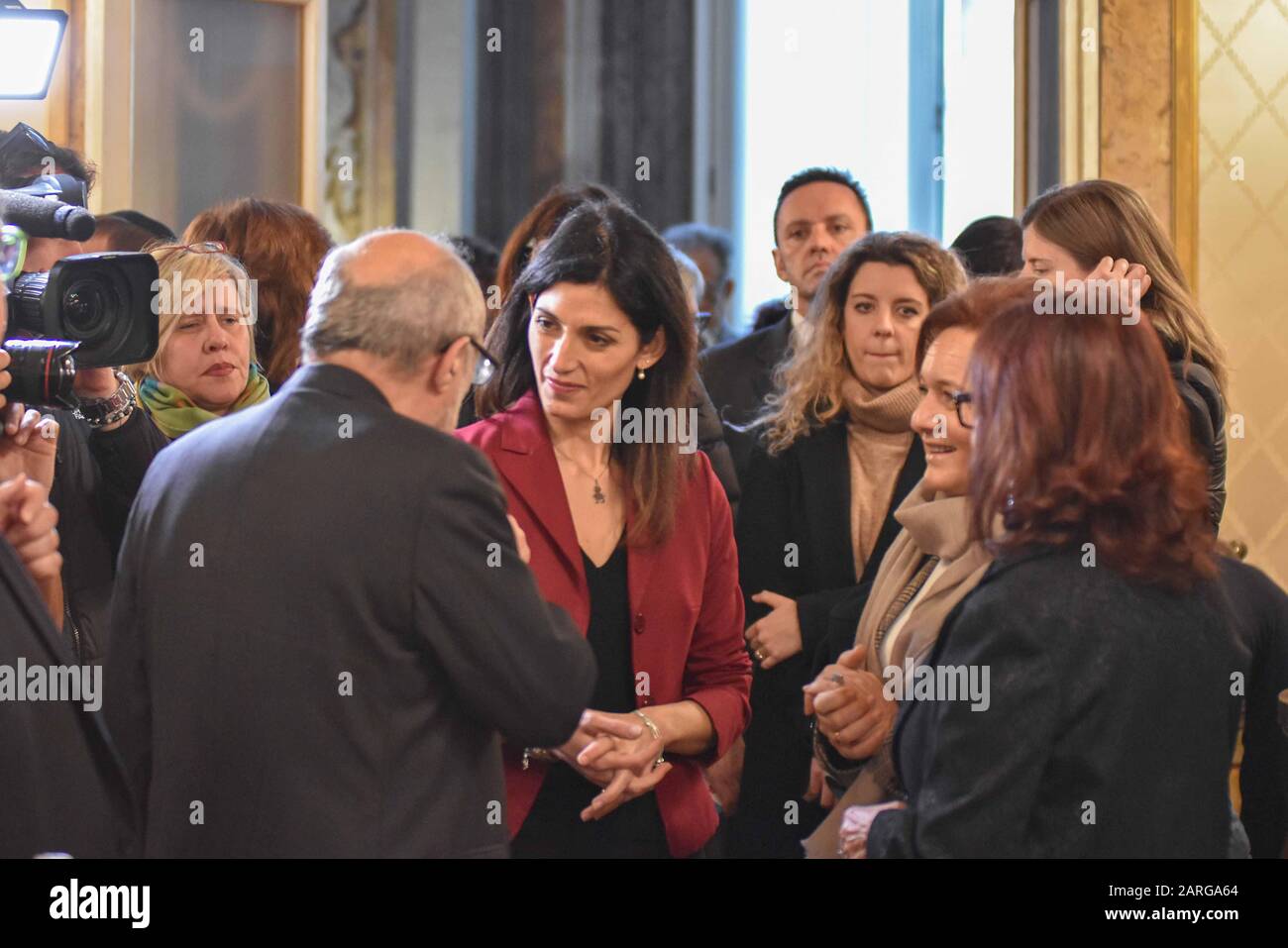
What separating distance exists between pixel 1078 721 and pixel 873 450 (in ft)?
4.44

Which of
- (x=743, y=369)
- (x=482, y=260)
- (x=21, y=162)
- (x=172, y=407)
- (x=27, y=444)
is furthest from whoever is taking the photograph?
(x=482, y=260)

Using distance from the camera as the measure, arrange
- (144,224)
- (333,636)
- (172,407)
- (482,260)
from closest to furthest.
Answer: (333,636), (172,407), (144,224), (482,260)

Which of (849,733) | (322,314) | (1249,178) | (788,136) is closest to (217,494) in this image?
(322,314)

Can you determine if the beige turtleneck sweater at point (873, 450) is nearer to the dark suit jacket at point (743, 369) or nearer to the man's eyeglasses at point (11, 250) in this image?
the dark suit jacket at point (743, 369)

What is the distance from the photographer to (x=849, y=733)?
8.05ft

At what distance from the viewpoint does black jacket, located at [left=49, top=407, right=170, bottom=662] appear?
254 cm

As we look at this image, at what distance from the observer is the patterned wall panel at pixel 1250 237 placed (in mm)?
4656

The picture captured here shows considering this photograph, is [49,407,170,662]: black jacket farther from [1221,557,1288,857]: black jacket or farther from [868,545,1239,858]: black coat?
[1221,557,1288,857]: black jacket

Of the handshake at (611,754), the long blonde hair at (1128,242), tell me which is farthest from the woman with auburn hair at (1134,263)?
the handshake at (611,754)

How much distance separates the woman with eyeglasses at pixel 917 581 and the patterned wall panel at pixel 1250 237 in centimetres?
249

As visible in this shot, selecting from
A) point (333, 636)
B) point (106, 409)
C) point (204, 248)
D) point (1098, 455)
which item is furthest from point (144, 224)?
point (1098, 455)

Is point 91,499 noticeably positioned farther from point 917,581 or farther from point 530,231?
point 917,581

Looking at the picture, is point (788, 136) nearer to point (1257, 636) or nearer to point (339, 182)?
point (339, 182)

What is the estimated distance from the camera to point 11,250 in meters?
2.19
